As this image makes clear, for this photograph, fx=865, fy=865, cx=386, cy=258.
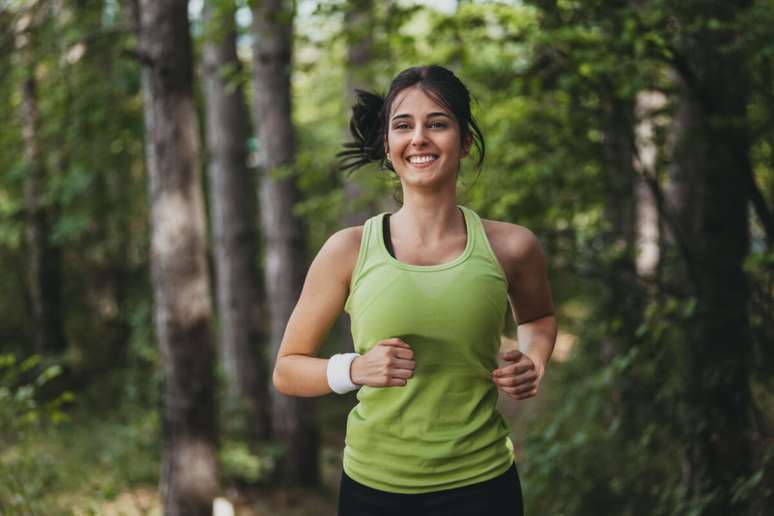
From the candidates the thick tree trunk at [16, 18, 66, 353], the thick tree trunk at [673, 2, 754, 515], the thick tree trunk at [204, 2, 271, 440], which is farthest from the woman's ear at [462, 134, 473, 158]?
the thick tree trunk at [16, 18, 66, 353]

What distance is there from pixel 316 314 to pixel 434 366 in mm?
372

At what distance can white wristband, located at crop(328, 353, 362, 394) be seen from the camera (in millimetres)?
2312

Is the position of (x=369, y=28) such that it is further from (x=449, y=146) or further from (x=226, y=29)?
(x=449, y=146)

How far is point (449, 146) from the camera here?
2.40 m

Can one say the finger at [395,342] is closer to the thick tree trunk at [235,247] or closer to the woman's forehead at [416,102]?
the woman's forehead at [416,102]

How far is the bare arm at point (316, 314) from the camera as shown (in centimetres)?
240

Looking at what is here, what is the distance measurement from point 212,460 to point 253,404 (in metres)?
5.26

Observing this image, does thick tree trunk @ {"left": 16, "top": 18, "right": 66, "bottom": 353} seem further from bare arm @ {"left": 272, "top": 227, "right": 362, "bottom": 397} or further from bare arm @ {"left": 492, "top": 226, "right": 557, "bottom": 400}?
bare arm @ {"left": 492, "top": 226, "right": 557, "bottom": 400}

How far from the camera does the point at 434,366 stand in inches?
91.0

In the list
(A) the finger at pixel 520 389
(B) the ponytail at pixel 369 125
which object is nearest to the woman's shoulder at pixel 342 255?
(B) the ponytail at pixel 369 125

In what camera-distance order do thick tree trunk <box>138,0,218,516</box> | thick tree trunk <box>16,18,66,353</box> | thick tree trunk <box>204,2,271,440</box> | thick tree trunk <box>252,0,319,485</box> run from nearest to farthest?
thick tree trunk <box>138,0,218,516</box>
thick tree trunk <box>252,0,319,485</box>
thick tree trunk <box>204,2,271,440</box>
thick tree trunk <box>16,18,66,353</box>

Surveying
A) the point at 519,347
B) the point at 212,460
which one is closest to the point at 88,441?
the point at 212,460

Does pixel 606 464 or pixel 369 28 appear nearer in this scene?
pixel 369 28

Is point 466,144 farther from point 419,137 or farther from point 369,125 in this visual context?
point 369,125
